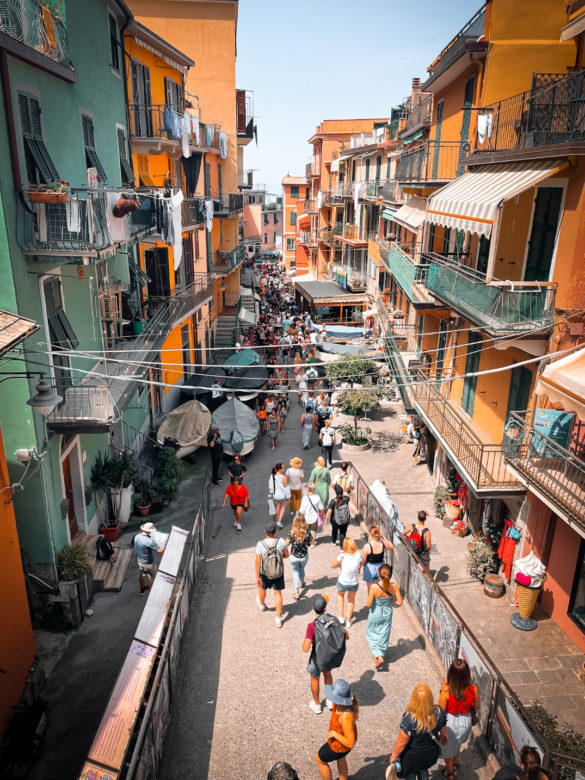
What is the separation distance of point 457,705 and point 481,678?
2.19 ft

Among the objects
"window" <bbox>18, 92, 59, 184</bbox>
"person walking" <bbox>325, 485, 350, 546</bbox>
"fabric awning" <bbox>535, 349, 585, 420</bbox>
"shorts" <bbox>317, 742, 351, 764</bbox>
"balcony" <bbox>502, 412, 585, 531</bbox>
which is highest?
"window" <bbox>18, 92, 59, 184</bbox>

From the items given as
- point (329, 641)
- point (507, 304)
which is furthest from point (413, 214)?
point (329, 641)

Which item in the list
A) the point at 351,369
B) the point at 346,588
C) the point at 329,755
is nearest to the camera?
the point at 329,755

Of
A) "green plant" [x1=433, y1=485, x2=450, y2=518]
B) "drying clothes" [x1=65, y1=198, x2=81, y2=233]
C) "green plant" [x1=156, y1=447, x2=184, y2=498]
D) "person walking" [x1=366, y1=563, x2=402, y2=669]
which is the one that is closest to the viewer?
"person walking" [x1=366, y1=563, x2=402, y2=669]

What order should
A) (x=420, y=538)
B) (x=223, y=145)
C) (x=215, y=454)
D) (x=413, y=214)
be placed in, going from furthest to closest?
(x=223, y=145), (x=413, y=214), (x=215, y=454), (x=420, y=538)

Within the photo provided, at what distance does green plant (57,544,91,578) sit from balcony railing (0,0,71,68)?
8.38 metres

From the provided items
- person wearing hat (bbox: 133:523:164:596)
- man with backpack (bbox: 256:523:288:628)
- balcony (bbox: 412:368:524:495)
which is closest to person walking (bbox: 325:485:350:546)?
man with backpack (bbox: 256:523:288:628)

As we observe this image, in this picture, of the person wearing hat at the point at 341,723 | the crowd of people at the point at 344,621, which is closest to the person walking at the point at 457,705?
the crowd of people at the point at 344,621

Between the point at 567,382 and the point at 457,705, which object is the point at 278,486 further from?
the point at 457,705

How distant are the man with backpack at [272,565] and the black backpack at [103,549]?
163 inches

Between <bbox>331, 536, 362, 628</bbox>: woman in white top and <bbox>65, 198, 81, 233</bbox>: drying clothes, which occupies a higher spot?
<bbox>65, 198, 81, 233</bbox>: drying clothes

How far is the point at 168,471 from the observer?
15.7 m

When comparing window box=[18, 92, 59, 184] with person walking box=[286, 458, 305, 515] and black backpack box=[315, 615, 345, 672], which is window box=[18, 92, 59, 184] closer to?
person walking box=[286, 458, 305, 515]

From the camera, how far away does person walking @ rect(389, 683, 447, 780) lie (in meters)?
5.80
